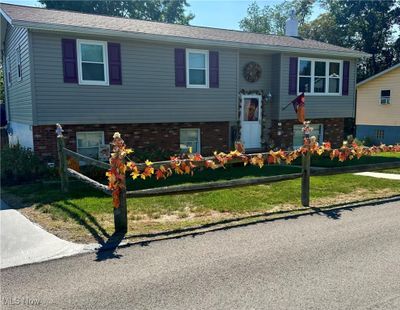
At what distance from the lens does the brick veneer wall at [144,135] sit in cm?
1198

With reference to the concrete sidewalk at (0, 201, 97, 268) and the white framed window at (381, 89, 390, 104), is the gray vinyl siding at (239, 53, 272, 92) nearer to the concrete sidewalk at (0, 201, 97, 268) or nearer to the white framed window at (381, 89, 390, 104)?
the concrete sidewalk at (0, 201, 97, 268)

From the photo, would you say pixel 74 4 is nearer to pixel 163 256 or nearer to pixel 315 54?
pixel 315 54

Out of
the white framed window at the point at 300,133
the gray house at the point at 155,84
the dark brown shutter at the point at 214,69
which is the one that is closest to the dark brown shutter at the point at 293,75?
the gray house at the point at 155,84

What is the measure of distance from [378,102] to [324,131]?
1005 cm

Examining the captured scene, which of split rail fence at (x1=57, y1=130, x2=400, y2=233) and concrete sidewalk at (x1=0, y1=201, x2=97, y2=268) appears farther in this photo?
split rail fence at (x1=57, y1=130, x2=400, y2=233)

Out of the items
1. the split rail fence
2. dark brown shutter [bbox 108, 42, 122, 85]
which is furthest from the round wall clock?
the split rail fence

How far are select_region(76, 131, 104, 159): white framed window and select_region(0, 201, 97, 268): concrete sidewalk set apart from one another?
659cm

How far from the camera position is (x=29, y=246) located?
5289 millimetres

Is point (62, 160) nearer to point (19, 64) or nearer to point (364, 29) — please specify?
point (19, 64)

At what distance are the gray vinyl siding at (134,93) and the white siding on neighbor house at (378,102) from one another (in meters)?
15.2

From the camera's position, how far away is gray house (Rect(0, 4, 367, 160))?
1188cm

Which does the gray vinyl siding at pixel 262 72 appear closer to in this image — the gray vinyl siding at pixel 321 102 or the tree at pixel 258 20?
the gray vinyl siding at pixel 321 102

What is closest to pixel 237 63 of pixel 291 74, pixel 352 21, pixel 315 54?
pixel 291 74

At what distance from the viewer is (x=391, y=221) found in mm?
6484
